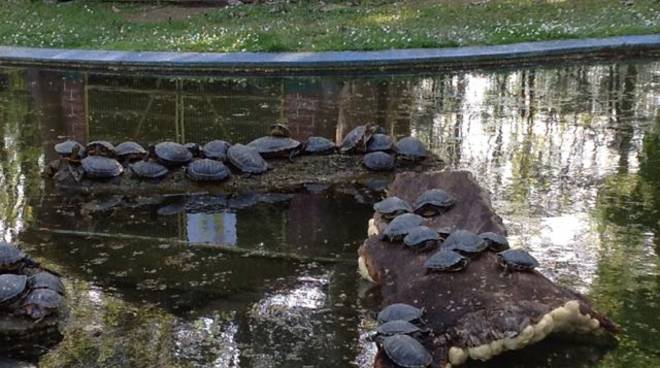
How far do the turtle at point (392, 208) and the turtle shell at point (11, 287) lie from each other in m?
2.32

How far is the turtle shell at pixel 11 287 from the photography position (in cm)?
521

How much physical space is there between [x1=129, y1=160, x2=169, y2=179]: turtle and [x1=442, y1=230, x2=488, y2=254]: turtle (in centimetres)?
328

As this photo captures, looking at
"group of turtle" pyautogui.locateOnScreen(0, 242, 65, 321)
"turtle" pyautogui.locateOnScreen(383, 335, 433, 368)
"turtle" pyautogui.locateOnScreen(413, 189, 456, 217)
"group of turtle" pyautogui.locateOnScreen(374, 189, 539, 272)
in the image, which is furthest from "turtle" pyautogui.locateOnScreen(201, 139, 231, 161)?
"turtle" pyautogui.locateOnScreen(383, 335, 433, 368)

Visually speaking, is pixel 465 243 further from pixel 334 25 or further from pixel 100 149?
pixel 334 25

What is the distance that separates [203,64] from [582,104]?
5.45 m

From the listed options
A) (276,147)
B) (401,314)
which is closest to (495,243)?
(401,314)

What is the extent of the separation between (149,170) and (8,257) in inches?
98.4

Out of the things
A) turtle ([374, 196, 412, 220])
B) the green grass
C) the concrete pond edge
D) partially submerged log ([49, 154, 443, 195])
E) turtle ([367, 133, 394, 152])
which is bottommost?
turtle ([374, 196, 412, 220])

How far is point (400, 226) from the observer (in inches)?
232

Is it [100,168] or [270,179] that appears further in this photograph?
[270,179]

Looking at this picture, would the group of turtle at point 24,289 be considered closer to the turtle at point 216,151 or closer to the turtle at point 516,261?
the turtle at point 516,261

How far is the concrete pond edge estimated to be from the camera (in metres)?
13.4

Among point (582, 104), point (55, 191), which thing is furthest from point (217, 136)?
point (582, 104)

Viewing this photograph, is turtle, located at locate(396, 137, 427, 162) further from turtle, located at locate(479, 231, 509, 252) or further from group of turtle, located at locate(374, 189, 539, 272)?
turtle, located at locate(479, 231, 509, 252)
